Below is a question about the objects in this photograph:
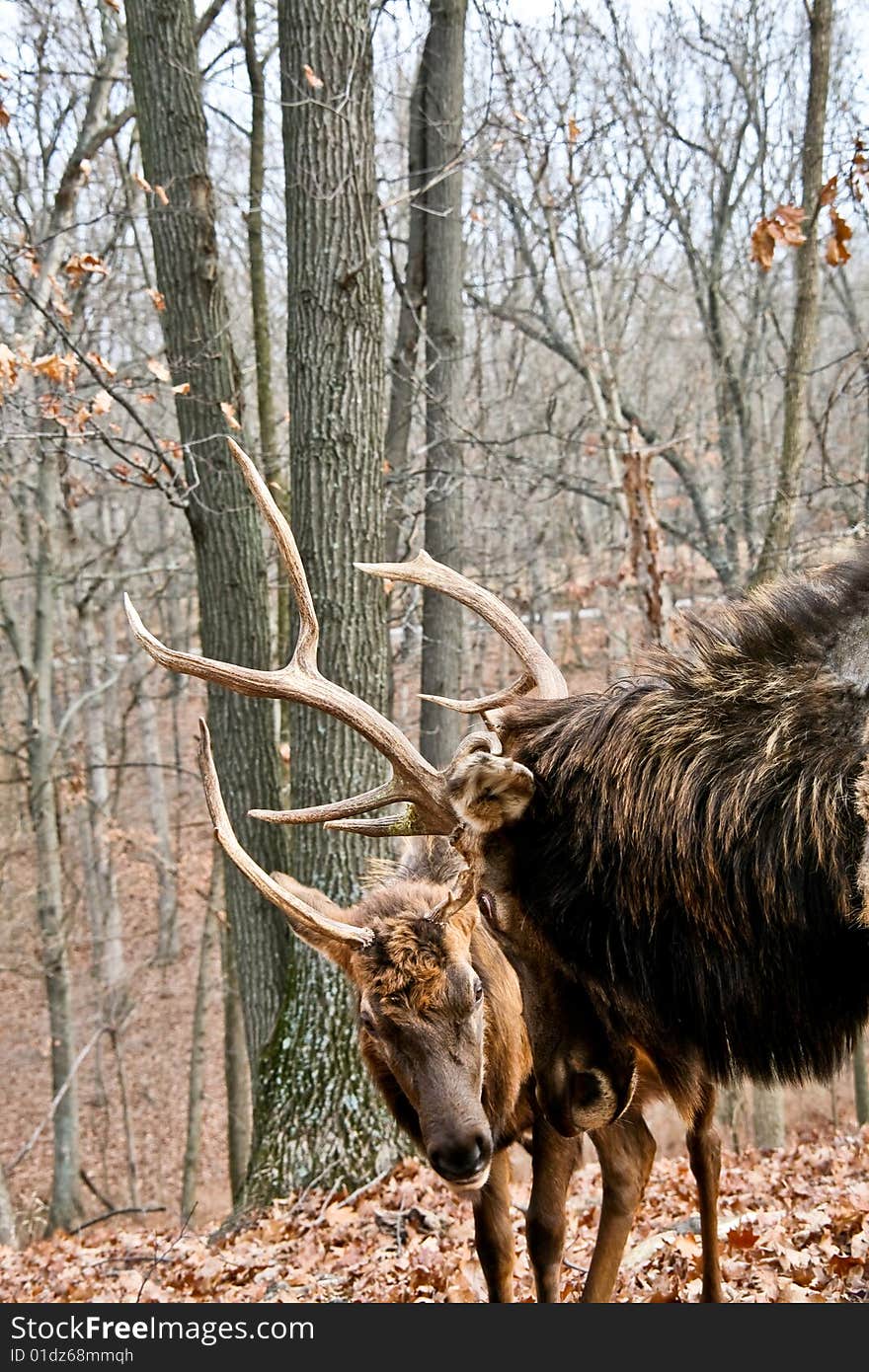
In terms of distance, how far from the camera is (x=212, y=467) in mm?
7469

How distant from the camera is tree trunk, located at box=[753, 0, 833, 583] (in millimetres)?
8773

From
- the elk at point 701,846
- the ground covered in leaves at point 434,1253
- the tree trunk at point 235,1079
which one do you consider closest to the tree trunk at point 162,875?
the tree trunk at point 235,1079

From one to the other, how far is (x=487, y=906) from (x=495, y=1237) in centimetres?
155

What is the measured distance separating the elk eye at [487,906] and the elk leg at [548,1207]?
106 centimetres

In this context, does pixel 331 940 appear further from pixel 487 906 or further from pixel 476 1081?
pixel 487 906

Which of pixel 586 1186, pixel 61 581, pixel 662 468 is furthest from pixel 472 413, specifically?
pixel 662 468

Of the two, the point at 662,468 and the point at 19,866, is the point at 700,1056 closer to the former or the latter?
the point at 19,866

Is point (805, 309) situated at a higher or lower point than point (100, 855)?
higher

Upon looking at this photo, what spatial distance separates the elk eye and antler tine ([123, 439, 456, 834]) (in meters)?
0.25

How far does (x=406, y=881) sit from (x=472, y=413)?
421 inches

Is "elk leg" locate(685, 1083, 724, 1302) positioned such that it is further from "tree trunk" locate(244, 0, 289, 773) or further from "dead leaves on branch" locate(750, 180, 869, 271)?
"tree trunk" locate(244, 0, 289, 773)

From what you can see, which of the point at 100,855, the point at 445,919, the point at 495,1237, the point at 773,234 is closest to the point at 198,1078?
the point at 100,855

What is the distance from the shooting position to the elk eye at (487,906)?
3815 millimetres

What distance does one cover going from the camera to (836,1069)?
354 cm
